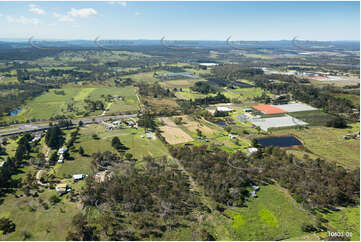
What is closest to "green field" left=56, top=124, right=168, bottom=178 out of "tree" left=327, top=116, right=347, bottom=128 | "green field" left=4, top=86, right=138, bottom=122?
"green field" left=4, top=86, right=138, bottom=122

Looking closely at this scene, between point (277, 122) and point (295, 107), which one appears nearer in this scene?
point (277, 122)

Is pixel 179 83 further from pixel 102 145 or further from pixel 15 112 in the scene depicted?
pixel 102 145

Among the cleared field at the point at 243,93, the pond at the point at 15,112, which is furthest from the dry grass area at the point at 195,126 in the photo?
the pond at the point at 15,112

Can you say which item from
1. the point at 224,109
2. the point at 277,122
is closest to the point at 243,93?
the point at 224,109

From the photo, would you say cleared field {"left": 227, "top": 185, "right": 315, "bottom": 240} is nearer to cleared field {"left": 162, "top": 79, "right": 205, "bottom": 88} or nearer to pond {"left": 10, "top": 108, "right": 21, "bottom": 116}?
pond {"left": 10, "top": 108, "right": 21, "bottom": 116}

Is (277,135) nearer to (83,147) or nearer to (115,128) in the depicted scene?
(115,128)
